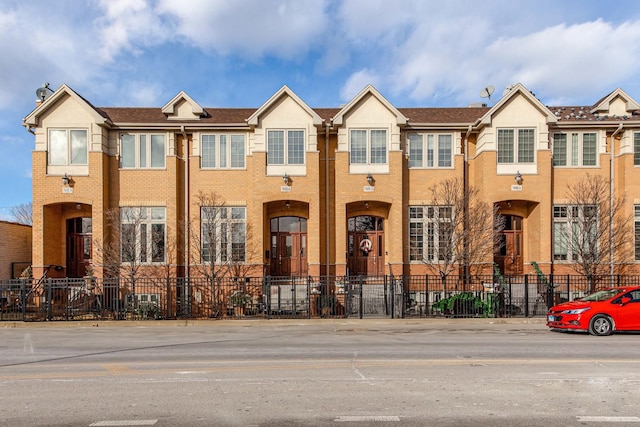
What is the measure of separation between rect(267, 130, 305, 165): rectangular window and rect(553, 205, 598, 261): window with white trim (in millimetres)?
12830

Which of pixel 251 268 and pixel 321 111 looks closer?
pixel 251 268

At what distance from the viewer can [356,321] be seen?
1644 cm

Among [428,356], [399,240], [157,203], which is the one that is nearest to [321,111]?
[399,240]

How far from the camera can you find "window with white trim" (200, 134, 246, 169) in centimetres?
2205

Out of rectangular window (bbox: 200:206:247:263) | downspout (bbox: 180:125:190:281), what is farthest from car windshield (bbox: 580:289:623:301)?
downspout (bbox: 180:125:190:281)

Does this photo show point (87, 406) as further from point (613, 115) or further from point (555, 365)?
point (613, 115)

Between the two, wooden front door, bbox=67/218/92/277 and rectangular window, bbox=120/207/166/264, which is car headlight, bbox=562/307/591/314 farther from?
wooden front door, bbox=67/218/92/277

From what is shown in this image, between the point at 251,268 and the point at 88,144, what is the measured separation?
31.8ft

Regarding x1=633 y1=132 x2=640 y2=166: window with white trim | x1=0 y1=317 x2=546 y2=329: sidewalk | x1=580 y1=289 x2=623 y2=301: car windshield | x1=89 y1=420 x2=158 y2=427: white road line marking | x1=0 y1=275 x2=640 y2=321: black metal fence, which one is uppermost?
x1=633 y1=132 x2=640 y2=166: window with white trim

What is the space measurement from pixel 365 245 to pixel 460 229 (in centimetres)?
483

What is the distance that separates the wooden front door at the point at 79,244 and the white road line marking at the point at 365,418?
68.4 ft

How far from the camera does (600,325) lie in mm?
13039

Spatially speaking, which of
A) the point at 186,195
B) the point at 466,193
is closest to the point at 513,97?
the point at 466,193

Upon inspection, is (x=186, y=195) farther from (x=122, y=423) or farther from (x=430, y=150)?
(x=122, y=423)
